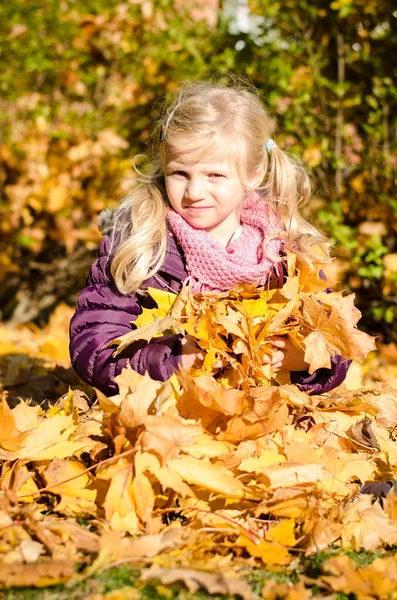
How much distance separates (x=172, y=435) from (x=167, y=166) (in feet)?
3.51

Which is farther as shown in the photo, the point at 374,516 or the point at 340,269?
the point at 340,269

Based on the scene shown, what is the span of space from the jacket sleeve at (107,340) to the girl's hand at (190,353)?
2 cm

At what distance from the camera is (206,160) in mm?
2342

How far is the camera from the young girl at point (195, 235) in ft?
7.67

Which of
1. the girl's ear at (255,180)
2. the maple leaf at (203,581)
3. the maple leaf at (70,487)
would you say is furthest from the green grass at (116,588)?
the girl's ear at (255,180)

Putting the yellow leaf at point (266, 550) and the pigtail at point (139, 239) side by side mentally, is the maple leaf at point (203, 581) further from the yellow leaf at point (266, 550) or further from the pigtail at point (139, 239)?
the pigtail at point (139, 239)

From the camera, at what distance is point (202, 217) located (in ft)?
7.89

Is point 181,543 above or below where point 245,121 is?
below

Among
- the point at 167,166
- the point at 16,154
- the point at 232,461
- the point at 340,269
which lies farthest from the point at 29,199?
the point at 232,461

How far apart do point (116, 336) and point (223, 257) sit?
436 millimetres

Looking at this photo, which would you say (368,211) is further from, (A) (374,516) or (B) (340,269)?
(A) (374,516)

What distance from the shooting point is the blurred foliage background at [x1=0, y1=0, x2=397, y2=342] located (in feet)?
14.2

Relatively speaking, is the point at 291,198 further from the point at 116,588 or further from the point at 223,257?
the point at 116,588

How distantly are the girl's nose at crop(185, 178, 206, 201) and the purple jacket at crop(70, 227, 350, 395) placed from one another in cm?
21
